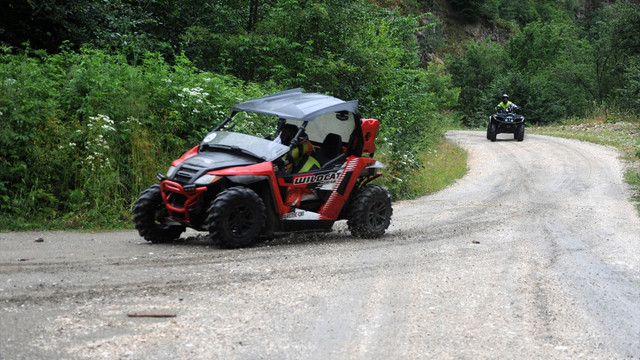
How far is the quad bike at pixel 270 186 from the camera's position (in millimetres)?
8664

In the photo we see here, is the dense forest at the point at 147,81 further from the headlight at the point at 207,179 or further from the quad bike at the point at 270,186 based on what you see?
the headlight at the point at 207,179

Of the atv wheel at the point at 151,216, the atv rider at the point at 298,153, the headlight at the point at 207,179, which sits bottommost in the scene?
the atv wheel at the point at 151,216

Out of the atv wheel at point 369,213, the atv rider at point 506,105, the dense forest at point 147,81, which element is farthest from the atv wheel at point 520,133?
the atv wheel at point 369,213

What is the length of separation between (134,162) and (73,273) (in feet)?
16.0

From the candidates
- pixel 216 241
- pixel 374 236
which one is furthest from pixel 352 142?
pixel 216 241

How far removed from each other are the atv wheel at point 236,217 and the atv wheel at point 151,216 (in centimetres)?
103

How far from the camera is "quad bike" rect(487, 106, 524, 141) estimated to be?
33.8 metres

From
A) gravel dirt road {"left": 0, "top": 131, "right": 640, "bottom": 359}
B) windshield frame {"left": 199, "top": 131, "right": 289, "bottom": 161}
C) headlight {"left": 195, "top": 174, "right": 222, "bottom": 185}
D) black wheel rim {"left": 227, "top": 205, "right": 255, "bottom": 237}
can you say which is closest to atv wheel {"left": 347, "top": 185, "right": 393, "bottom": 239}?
gravel dirt road {"left": 0, "top": 131, "right": 640, "bottom": 359}

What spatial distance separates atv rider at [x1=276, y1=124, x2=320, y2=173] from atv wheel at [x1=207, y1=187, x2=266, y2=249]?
1.01 metres

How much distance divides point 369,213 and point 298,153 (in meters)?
1.49

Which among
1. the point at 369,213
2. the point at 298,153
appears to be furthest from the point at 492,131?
the point at 298,153

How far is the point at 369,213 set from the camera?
10.4 m

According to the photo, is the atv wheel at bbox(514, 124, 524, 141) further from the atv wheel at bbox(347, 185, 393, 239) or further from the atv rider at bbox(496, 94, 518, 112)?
the atv wheel at bbox(347, 185, 393, 239)

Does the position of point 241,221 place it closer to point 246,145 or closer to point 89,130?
point 246,145
